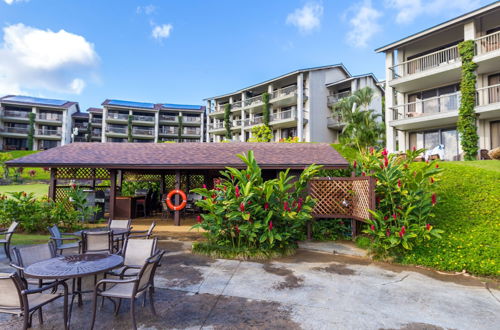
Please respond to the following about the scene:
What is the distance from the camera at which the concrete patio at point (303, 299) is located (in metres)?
3.45

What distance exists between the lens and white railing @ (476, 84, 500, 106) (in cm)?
1500

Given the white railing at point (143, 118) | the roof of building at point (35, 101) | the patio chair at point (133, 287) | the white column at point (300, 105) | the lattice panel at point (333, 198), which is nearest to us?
the patio chair at point (133, 287)

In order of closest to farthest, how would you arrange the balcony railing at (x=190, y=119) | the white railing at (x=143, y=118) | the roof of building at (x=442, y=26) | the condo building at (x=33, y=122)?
the roof of building at (x=442, y=26) < the condo building at (x=33, y=122) < the white railing at (x=143, y=118) < the balcony railing at (x=190, y=119)

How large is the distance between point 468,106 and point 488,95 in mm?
1458

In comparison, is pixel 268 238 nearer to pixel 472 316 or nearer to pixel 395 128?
pixel 472 316

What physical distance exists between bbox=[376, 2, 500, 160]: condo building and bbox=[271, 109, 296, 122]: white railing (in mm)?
10202

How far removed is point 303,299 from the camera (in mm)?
4117

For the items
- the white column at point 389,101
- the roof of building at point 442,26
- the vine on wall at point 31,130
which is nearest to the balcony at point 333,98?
the white column at point 389,101

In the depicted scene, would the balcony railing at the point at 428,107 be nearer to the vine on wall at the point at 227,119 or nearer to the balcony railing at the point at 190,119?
the vine on wall at the point at 227,119

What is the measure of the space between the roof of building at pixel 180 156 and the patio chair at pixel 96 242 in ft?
15.9

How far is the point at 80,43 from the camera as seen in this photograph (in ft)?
74.3

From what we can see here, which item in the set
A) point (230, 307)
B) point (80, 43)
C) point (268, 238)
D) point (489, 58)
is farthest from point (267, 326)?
point (80, 43)

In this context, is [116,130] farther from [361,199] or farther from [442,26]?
[361,199]

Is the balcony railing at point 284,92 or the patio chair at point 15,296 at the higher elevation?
the balcony railing at point 284,92
